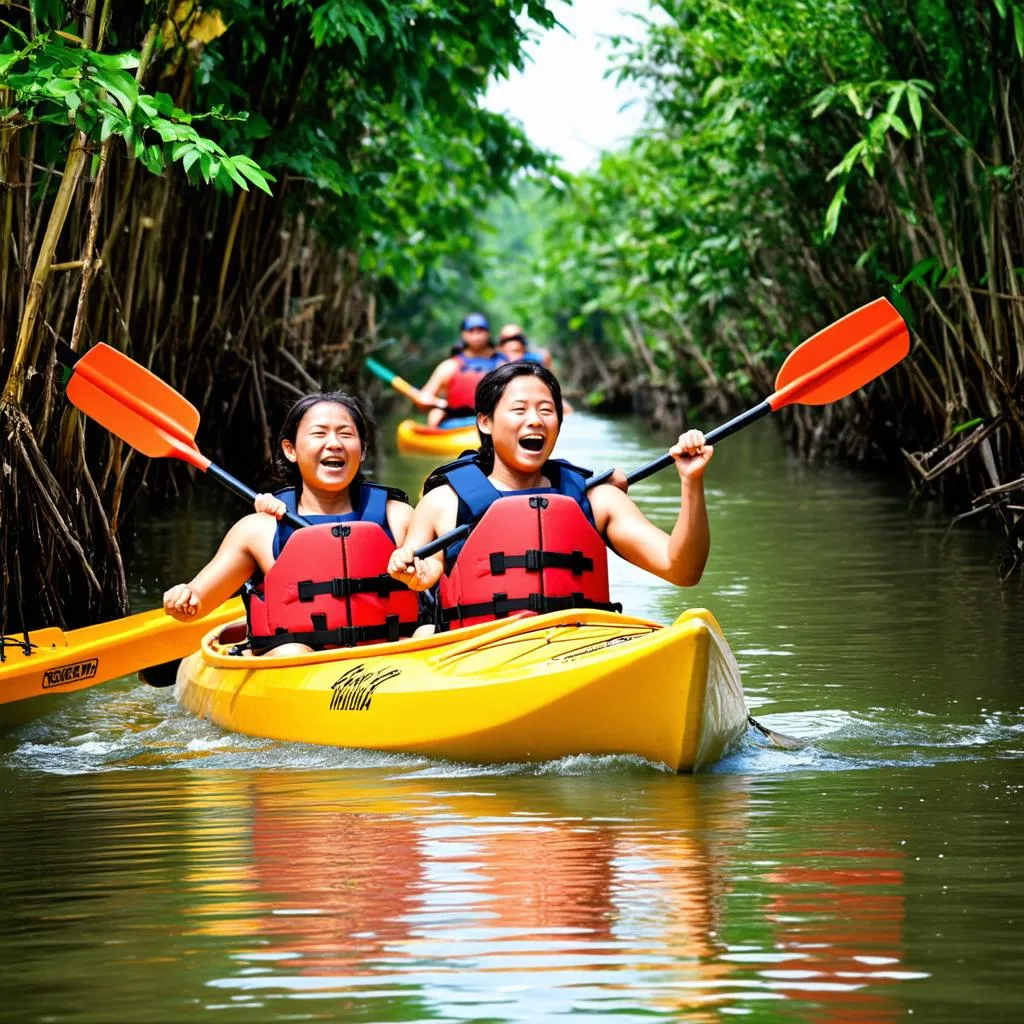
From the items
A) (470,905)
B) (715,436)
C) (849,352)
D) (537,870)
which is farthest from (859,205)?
(470,905)

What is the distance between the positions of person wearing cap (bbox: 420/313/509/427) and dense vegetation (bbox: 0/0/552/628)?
3.76 ft

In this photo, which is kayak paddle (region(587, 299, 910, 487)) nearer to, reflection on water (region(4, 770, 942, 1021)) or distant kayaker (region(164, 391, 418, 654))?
distant kayaker (region(164, 391, 418, 654))

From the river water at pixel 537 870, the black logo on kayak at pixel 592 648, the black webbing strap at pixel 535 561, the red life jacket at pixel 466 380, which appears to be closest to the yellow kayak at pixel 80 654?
the river water at pixel 537 870

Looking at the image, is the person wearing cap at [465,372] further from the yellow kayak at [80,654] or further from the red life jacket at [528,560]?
the red life jacket at [528,560]

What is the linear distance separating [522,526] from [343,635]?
0.80 metres

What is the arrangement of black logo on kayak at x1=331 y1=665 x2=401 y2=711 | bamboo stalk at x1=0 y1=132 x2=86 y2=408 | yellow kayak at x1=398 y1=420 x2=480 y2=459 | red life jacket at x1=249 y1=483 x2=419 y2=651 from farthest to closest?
yellow kayak at x1=398 y1=420 x2=480 y2=459 → bamboo stalk at x1=0 y1=132 x2=86 y2=408 → red life jacket at x1=249 y1=483 x2=419 y2=651 → black logo on kayak at x1=331 y1=665 x2=401 y2=711

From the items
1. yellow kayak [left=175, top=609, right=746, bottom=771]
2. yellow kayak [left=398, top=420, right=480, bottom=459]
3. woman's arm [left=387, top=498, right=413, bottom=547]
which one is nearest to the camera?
yellow kayak [left=175, top=609, right=746, bottom=771]

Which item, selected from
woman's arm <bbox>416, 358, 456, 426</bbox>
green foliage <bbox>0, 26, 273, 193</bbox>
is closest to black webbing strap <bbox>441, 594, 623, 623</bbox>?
green foliage <bbox>0, 26, 273, 193</bbox>

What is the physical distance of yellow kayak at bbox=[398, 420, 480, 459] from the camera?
17984 mm

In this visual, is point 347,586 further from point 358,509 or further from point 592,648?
point 592,648

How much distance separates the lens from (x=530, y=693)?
197 inches

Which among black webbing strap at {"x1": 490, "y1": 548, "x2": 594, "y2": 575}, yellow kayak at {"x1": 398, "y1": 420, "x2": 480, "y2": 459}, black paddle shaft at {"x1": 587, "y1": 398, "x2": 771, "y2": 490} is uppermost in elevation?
yellow kayak at {"x1": 398, "y1": 420, "x2": 480, "y2": 459}

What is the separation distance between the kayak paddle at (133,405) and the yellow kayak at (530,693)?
1176mm

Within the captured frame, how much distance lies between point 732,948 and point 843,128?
33.3ft
